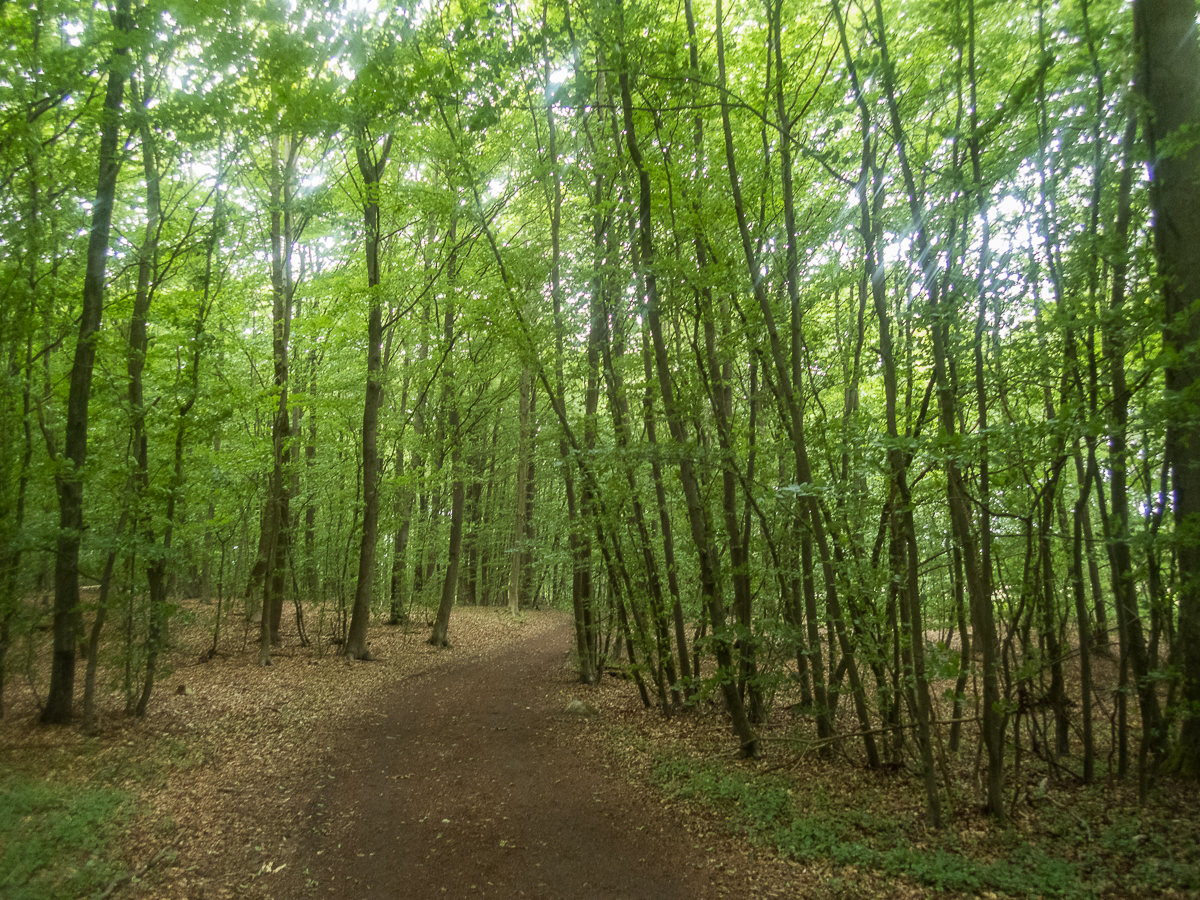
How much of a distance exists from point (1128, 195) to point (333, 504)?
13830 mm

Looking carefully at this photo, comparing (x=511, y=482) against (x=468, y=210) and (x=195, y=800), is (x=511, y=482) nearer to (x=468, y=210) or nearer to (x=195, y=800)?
(x=468, y=210)

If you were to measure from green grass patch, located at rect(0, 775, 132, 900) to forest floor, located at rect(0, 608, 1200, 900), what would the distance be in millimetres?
137

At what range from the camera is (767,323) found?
618cm

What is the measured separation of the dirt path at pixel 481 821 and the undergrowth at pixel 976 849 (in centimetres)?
82

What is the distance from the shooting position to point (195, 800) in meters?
5.73

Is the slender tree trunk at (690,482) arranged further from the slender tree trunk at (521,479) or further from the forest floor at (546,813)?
the slender tree trunk at (521,479)

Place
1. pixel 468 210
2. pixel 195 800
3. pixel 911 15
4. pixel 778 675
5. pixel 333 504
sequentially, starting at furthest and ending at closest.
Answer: pixel 333 504
pixel 468 210
pixel 778 675
pixel 911 15
pixel 195 800

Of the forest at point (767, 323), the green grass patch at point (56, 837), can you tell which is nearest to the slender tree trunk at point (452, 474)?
the forest at point (767, 323)

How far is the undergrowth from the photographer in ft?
14.1

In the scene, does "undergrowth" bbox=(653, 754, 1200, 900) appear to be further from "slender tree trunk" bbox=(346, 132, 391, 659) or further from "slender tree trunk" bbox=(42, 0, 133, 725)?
"slender tree trunk" bbox=(346, 132, 391, 659)

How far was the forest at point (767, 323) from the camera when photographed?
5.09 meters

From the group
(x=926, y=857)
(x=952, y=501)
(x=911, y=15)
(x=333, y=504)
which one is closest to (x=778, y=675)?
(x=926, y=857)

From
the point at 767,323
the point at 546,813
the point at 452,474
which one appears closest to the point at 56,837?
the point at 546,813

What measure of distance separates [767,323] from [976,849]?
185 inches
